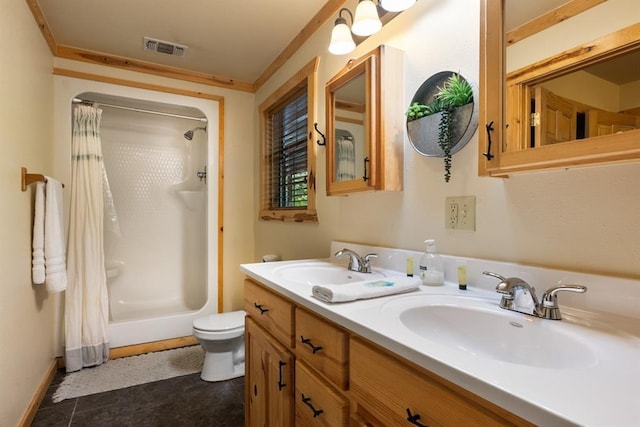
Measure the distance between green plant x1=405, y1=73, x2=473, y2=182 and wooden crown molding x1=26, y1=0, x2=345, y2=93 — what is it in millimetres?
1028

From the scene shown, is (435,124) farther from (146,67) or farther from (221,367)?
(146,67)

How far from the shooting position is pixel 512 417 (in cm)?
48

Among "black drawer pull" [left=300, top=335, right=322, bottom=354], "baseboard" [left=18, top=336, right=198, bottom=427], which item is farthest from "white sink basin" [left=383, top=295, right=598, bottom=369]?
"baseboard" [left=18, top=336, right=198, bottom=427]

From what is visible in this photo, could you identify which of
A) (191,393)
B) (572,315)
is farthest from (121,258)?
(572,315)

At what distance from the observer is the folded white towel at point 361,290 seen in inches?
37.6

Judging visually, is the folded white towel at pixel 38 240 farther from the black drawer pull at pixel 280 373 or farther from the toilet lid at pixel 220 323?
the black drawer pull at pixel 280 373

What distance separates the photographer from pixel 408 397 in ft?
2.17

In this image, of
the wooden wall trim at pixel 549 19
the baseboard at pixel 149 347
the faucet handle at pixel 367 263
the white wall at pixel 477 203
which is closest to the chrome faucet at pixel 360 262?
the faucet handle at pixel 367 263

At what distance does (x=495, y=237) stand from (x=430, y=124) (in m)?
0.47

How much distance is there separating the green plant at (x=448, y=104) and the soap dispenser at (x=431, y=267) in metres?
0.27

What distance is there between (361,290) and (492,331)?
1.18 ft

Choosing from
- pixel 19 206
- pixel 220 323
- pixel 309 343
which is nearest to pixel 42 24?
pixel 19 206

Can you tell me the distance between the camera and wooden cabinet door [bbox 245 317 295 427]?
114cm

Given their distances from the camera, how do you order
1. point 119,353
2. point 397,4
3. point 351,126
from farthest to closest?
point 119,353 < point 351,126 < point 397,4
